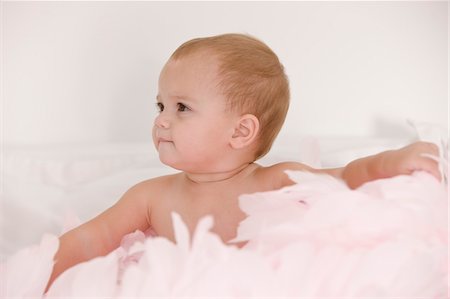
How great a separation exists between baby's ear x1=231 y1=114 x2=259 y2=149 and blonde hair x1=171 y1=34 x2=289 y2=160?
0.04 feet

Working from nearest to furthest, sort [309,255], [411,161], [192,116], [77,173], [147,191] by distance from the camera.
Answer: [309,255] → [411,161] → [192,116] → [147,191] → [77,173]

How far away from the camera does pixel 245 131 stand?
3.76 ft

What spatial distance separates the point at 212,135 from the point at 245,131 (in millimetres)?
62

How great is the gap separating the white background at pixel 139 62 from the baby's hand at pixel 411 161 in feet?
2.82

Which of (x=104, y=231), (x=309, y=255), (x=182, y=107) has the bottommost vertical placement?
(x=104, y=231)

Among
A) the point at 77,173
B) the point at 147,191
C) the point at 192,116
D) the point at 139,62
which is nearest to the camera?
the point at 192,116

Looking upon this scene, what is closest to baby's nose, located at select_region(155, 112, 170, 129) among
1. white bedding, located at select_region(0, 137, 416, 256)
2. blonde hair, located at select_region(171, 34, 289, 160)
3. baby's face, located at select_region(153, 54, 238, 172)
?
baby's face, located at select_region(153, 54, 238, 172)

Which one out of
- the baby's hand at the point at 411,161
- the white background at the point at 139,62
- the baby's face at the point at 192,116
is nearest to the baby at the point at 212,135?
the baby's face at the point at 192,116

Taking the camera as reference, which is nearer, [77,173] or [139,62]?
[77,173]

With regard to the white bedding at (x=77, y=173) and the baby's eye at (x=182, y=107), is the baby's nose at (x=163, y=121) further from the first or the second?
the white bedding at (x=77, y=173)

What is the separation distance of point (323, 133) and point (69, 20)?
0.79 meters

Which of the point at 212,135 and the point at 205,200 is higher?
the point at 212,135

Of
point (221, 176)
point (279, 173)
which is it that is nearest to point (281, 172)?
point (279, 173)

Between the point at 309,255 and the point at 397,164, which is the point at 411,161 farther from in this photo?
the point at 309,255
